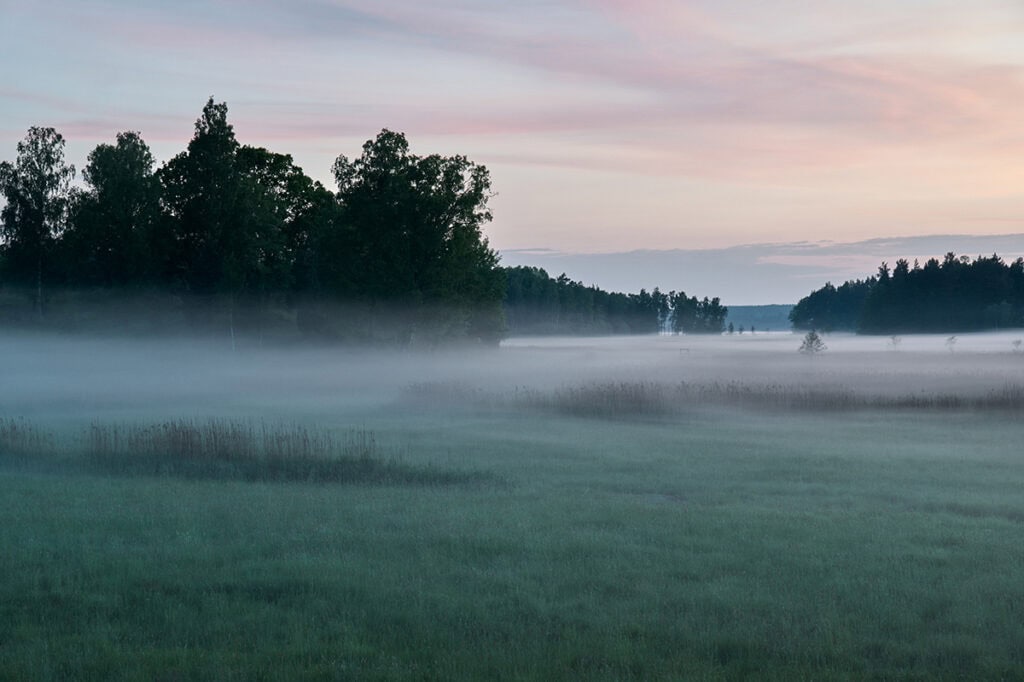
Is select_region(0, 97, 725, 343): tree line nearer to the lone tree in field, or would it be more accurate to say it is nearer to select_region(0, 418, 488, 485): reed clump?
the lone tree in field

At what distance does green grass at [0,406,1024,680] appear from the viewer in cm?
922

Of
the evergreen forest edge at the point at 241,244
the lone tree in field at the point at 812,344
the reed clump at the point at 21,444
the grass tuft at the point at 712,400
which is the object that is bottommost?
the reed clump at the point at 21,444

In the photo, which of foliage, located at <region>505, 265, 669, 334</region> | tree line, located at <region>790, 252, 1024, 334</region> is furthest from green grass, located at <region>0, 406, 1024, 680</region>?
foliage, located at <region>505, 265, 669, 334</region>

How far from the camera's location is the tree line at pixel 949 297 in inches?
4998

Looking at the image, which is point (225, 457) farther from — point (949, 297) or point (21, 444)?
point (949, 297)

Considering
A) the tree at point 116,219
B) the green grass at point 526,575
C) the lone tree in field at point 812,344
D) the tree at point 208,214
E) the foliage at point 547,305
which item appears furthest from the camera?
the foliage at point 547,305

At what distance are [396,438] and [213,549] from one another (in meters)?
14.6

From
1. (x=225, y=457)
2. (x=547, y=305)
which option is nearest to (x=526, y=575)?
(x=225, y=457)

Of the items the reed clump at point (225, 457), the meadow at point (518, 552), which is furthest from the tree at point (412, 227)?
the reed clump at point (225, 457)

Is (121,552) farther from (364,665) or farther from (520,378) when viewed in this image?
(520,378)

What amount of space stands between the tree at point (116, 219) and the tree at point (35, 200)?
159cm

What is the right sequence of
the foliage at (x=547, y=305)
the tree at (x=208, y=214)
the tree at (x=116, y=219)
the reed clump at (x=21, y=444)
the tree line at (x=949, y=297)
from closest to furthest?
1. the reed clump at (x=21, y=444)
2. the tree at (x=208, y=214)
3. the tree at (x=116, y=219)
4. the tree line at (x=949, y=297)
5. the foliage at (x=547, y=305)

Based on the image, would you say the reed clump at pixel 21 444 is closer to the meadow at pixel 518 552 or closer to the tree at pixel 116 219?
the meadow at pixel 518 552

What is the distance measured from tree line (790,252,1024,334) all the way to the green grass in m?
118
